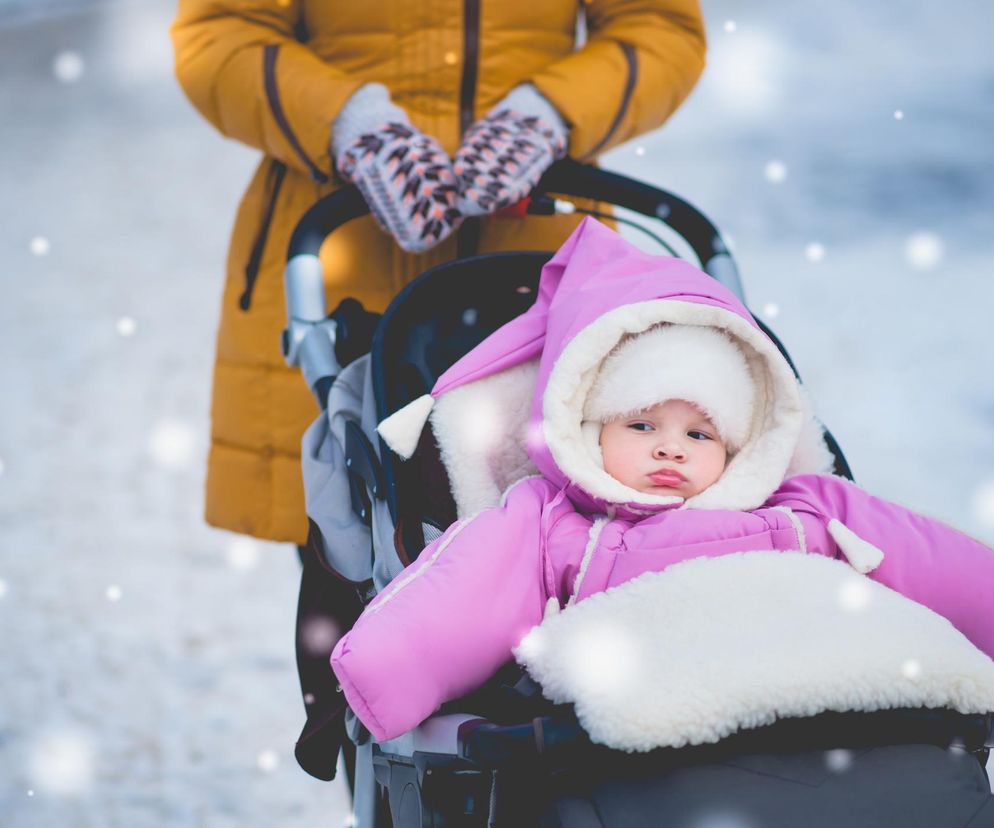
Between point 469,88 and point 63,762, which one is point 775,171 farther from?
point 63,762

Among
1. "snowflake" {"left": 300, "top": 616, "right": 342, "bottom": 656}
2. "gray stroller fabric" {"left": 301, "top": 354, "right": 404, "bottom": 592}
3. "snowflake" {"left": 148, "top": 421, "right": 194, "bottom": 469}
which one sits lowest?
"snowflake" {"left": 148, "top": 421, "right": 194, "bottom": 469}

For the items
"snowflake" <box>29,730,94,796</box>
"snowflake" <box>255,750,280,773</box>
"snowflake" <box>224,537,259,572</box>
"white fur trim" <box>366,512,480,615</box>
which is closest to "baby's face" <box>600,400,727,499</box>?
"white fur trim" <box>366,512,480,615</box>

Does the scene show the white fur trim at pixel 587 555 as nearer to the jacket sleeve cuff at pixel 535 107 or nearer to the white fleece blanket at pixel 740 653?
the white fleece blanket at pixel 740 653

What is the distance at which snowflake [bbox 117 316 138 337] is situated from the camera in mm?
4758

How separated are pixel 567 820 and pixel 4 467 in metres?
3.29

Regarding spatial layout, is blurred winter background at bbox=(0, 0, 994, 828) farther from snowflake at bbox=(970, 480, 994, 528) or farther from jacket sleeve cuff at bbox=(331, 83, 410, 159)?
jacket sleeve cuff at bbox=(331, 83, 410, 159)

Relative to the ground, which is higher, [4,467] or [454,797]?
[454,797]

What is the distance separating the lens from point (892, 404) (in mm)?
3809

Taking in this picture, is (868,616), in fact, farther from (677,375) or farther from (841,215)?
(841,215)

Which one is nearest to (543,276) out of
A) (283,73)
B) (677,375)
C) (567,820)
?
(677,375)

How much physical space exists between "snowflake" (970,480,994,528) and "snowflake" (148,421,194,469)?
98.8 inches

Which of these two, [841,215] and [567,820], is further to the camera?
[841,215]

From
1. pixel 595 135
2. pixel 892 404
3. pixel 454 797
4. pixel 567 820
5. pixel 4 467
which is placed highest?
pixel 595 135

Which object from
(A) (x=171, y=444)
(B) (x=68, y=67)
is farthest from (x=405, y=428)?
(B) (x=68, y=67)
